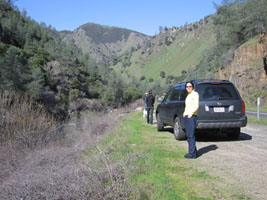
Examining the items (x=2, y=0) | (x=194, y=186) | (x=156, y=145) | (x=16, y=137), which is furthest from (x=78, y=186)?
(x=2, y=0)

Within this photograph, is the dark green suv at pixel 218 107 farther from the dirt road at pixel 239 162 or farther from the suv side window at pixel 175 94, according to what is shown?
the suv side window at pixel 175 94

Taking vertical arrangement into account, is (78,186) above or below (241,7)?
below

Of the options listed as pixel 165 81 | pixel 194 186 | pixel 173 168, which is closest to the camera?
pixel 194 186

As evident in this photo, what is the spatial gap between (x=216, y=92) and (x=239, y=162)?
2.62 meters

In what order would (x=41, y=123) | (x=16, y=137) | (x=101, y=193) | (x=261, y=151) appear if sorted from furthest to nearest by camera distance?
1. (x=41, y=123)
2. (x=16, y=137)
3. (x=261, y=151)
4. (x=101, y=193)

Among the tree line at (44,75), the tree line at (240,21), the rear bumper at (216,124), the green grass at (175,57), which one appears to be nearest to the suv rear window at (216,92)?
the rear bumper at (216,124)

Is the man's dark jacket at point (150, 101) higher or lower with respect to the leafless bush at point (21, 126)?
higher

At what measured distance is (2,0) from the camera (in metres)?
94.0

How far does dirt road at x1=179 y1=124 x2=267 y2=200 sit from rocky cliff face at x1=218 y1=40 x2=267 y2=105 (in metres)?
22.4

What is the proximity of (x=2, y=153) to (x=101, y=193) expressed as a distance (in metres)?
7.40

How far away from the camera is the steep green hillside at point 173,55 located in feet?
496

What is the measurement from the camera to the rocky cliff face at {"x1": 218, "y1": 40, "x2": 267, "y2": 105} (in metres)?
29.3

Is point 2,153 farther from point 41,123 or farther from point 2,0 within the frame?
point 2,0

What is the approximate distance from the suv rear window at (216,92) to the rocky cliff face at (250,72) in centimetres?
2232
